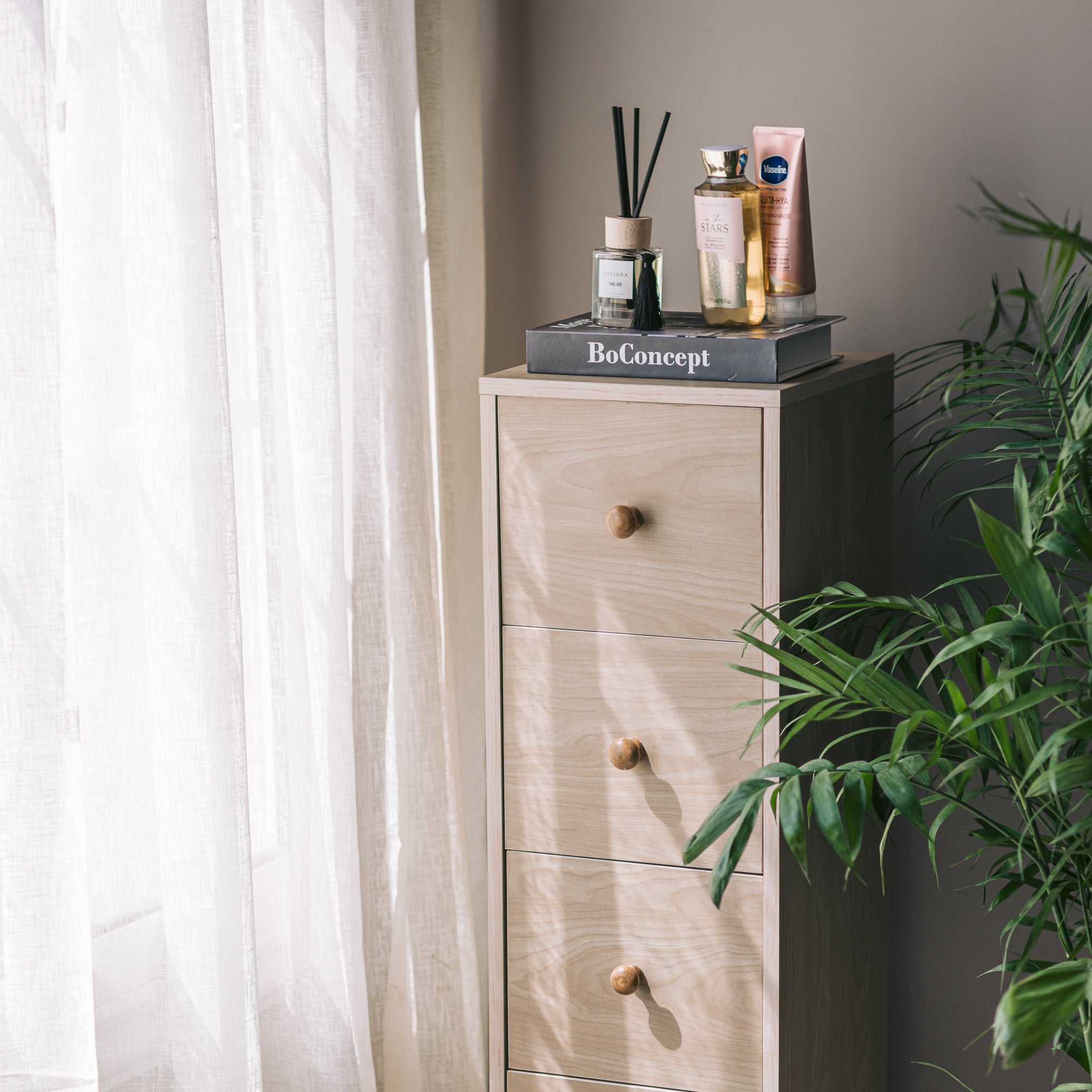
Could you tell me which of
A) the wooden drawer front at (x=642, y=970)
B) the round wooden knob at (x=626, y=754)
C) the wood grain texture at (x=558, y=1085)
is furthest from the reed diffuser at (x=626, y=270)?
the wood grain texture at (x=558, y=1085)

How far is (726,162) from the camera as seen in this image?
1.34 metres

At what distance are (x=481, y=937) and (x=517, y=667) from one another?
0.60 m

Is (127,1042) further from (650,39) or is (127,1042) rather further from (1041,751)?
(650,39)

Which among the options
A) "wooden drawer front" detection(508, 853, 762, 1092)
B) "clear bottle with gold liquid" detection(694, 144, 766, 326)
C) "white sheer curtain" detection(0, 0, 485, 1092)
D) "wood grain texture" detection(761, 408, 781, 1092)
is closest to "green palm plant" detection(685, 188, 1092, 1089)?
"wood grain texture" detection(761, 408, 781, 1092)

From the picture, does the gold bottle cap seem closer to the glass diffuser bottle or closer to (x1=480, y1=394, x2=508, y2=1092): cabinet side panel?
the glass diffuser bottle

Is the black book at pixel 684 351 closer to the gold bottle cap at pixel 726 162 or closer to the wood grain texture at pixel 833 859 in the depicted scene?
the wood grain texture at pixel 833 859

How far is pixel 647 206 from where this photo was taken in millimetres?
1738

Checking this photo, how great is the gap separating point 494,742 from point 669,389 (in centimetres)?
42

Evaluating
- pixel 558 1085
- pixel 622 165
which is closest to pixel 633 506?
pixel 622 165

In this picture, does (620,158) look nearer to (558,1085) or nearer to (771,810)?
(771,810)

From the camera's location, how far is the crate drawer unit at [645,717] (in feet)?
4.15

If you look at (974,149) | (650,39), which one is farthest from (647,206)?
(974,149)

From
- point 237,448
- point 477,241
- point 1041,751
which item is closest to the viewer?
point 1041,751

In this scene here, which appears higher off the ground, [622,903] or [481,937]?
[622,903]
